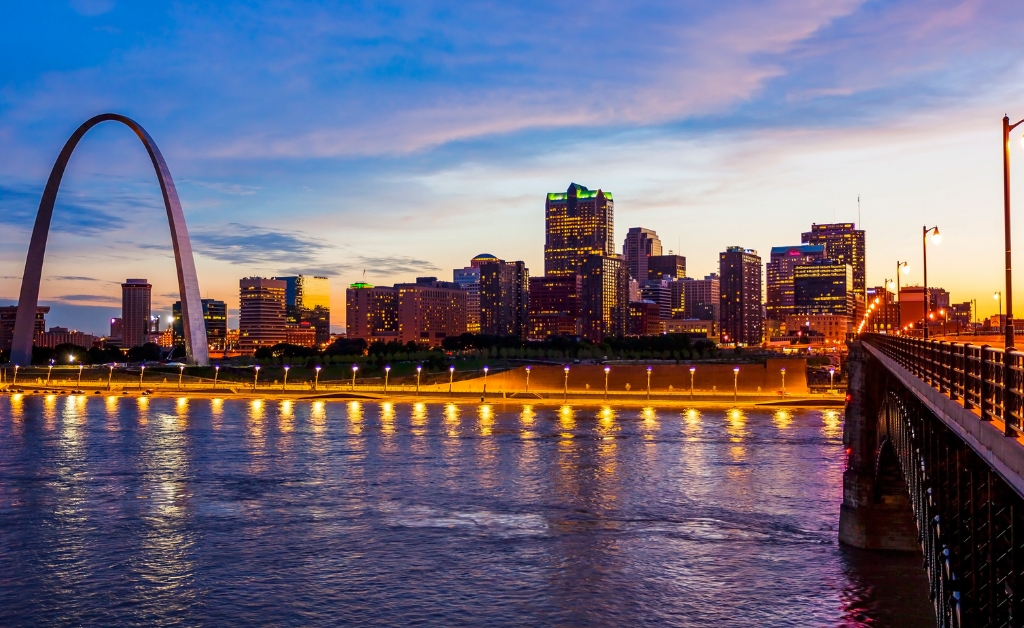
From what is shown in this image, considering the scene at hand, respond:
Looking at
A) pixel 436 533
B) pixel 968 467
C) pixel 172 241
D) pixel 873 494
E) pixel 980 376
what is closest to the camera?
pixel 980 376

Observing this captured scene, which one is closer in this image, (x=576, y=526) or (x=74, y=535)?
(x=74, y=535)

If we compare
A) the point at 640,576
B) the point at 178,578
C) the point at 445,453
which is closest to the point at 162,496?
the point at 178,578

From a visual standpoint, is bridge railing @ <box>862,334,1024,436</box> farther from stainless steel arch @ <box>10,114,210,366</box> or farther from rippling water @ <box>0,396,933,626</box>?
stainless steel arch @ <box>10,114,210,366</box>

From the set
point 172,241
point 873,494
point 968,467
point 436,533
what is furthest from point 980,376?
point 172,241

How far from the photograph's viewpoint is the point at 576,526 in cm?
3762

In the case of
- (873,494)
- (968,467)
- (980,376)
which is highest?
(980,376)

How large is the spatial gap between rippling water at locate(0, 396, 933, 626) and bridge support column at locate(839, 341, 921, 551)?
815 millimetres

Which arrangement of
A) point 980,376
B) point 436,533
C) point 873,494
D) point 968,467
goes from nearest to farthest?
point 980,376
point 968,467
point 873,494
point 436,533

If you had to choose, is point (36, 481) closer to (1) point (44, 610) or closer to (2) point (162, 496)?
(2) point (162, 496)

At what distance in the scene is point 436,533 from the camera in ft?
117

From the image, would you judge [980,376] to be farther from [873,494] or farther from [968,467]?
[873,494]

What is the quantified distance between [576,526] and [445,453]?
810 inches

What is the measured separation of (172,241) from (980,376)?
4168 inches

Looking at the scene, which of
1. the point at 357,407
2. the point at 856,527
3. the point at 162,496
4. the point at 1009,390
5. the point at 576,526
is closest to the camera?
the point at 1009,390
